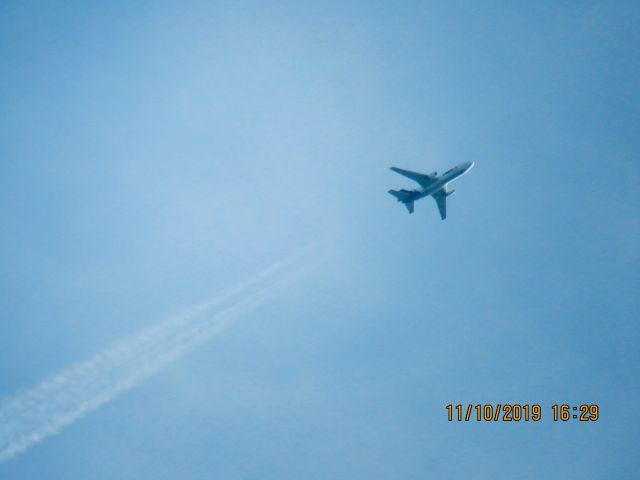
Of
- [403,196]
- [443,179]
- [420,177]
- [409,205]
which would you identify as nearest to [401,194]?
[403,196]

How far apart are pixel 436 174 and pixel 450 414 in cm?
3829

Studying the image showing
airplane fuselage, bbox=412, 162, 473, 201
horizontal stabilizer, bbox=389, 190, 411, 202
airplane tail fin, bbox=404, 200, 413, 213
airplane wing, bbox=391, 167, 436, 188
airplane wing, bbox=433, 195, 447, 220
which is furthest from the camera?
airplane wing, bbox=433, 195, 447, 220

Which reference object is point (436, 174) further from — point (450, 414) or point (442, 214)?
point (450, 414)

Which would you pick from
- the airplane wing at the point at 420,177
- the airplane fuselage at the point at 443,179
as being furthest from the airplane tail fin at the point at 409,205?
the airplane wing at the point at 420,177

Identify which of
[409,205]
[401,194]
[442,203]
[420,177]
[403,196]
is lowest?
[409,205]

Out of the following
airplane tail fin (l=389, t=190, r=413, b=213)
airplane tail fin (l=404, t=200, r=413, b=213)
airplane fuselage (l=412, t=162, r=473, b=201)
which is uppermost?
airplane fuselage (l=412, t=162, r=473, b=201)

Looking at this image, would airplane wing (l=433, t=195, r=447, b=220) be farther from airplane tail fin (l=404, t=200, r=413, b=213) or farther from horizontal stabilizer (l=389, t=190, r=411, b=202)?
horizontal stabilizer (l=389, t=190, r=411, b=202)

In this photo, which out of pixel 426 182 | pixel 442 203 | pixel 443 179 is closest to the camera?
pixel 443 179

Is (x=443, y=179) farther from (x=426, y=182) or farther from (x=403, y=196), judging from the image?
(x=403, y=196)

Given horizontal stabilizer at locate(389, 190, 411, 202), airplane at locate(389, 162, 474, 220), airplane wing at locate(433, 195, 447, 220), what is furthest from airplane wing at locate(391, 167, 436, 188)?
airplane wing at locate(433, 195, 447, 220)

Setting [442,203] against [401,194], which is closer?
[401,194]

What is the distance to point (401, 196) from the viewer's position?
2643 inches

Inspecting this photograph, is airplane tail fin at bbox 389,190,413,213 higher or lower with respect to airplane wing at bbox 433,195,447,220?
lower

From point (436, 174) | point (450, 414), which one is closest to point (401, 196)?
point (436, 174)
